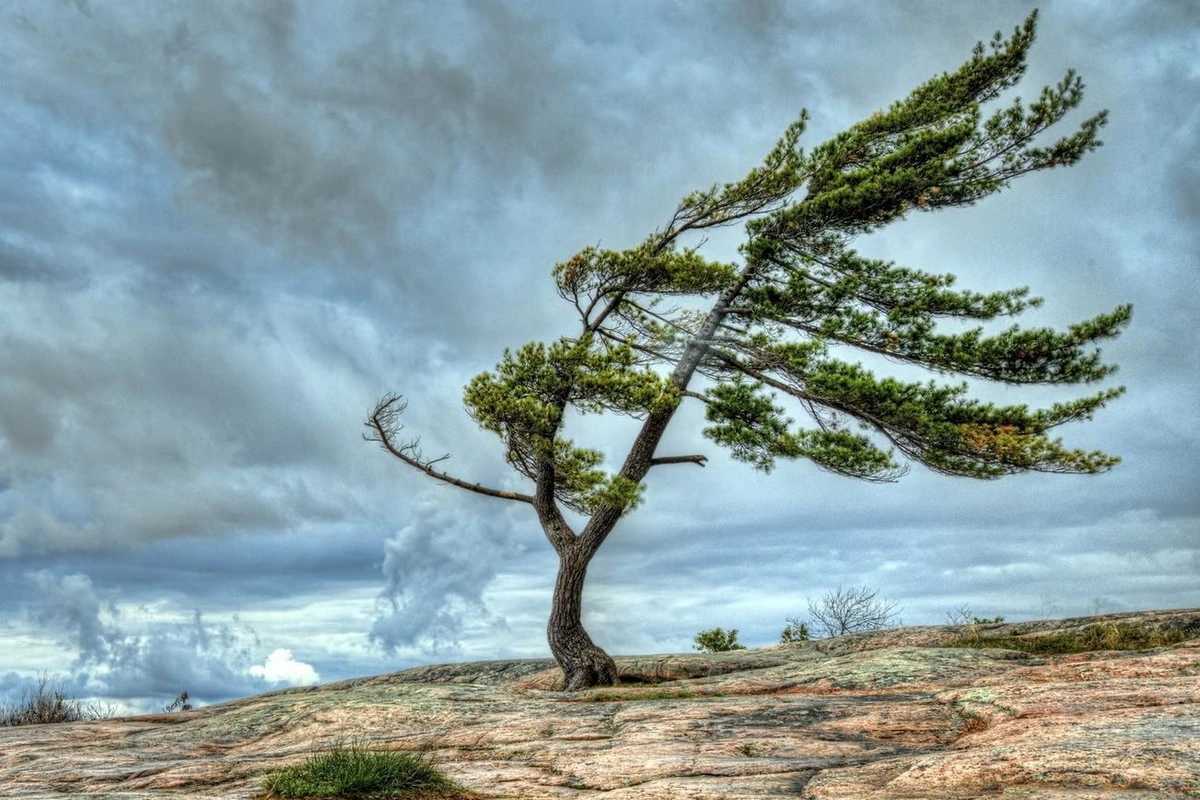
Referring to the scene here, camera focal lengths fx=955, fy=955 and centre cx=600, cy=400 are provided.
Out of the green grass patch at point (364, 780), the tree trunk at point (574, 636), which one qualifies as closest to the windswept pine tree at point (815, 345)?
the tree trunk at point (574, 636)

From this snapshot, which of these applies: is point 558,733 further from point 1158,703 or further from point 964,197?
point 964,197

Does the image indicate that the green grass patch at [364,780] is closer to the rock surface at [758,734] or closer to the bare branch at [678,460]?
the rock surface at [758,734]

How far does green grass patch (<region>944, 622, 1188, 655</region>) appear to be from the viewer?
17.0 m

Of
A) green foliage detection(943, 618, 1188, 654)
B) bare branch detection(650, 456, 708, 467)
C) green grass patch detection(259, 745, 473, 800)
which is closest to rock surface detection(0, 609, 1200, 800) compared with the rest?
green foliage detection(943, 618, 1188, 654)

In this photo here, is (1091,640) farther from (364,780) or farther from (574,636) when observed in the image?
(364,780)

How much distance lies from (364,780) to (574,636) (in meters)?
10.6

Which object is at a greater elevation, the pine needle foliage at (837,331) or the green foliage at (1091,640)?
the pine needle foliage at (837,331)

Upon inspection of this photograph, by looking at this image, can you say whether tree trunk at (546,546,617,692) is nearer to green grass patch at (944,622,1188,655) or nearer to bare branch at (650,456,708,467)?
bare branch at (650,456,708,467)

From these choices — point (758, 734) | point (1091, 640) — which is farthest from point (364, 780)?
point (1091, 640)

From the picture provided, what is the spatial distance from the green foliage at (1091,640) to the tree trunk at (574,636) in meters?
6.91

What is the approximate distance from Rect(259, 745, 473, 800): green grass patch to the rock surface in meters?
0.35

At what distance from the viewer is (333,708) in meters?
15.1

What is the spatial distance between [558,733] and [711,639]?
15152 mm

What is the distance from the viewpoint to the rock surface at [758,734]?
7488mm
